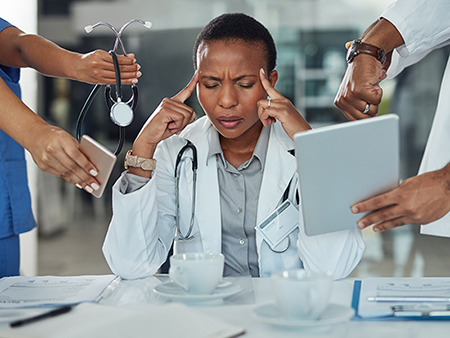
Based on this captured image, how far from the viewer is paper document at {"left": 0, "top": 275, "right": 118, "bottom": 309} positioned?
0.97 metres

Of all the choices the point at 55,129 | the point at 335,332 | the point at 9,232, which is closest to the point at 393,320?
the point at 335,332

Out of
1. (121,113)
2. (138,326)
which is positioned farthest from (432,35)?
(138,326)

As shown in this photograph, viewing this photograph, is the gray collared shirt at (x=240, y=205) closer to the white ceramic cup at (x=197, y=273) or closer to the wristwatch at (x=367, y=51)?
the wristwatch at (x=367, y=51)

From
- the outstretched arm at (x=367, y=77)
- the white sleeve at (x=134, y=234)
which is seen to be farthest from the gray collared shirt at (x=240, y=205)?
the outstretched arm at (x=367, y=77)

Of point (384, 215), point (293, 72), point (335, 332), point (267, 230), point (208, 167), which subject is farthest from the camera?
point (293, 72)

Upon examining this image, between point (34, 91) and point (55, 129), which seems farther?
point (34, 91)

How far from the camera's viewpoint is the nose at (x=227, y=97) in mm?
1509

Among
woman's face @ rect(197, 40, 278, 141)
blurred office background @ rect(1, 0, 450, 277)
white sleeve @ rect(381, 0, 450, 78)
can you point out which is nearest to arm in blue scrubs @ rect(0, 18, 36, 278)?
woman's face @ rect(197, 40, 278, 141)

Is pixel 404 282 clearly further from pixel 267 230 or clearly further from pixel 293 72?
pixel 293 72

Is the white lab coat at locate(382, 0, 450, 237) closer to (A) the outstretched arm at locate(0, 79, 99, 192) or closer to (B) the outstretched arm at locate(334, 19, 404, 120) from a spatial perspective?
(B) the outstretched arm at locate(334, 19, 404, 120)

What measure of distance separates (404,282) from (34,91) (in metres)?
3.06

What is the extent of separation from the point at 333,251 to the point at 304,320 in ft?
1.98

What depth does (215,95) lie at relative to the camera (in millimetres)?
→ 1546

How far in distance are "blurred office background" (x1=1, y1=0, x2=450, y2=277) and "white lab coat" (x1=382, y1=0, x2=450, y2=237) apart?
199 centimetres
